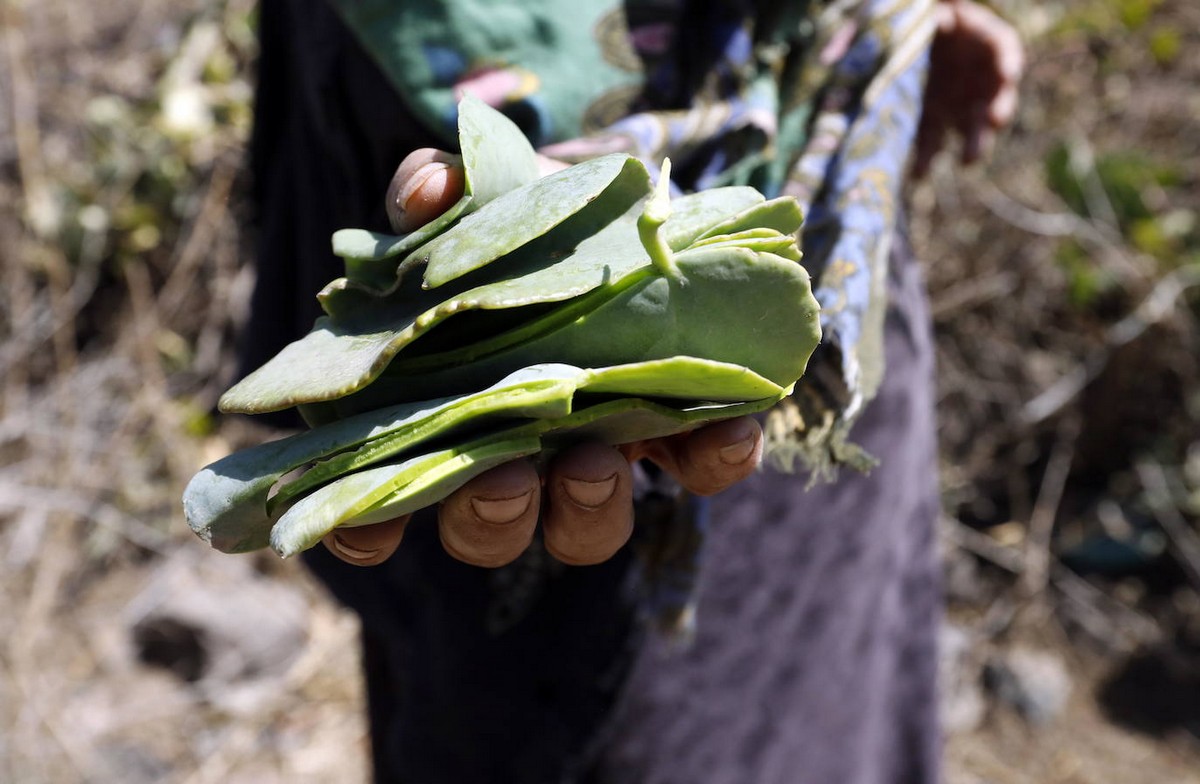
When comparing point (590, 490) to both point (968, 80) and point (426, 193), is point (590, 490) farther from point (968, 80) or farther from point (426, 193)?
point (968, 80)

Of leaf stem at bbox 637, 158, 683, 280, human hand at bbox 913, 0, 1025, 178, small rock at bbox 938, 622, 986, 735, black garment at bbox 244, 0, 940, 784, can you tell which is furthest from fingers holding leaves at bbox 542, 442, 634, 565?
small rock at bbox 938, 622, 986, 735

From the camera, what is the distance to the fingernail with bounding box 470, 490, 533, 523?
0.51 meters

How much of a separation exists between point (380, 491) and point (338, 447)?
0.04 meters

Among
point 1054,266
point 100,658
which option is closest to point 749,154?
point 1054,266

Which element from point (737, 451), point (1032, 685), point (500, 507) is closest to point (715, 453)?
point (737, 451)

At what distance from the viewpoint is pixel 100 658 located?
2.03m

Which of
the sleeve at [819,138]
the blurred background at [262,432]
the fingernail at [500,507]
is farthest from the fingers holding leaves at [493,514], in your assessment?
the blurred background at [262,432]

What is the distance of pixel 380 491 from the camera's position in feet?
1.46

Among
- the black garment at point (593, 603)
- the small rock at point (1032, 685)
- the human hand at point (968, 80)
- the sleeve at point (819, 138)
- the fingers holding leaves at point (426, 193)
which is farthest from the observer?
the small rock at point (1032, 685)

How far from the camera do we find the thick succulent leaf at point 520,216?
466mm

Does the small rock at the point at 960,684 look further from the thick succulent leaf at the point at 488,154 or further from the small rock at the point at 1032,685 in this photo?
the thick succulent leaf at the point at 488,154

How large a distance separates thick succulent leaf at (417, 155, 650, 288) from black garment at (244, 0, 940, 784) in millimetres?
248

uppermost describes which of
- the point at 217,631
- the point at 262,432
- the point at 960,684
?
the point at 262,432

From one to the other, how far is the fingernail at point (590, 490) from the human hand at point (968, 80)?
0.74m
